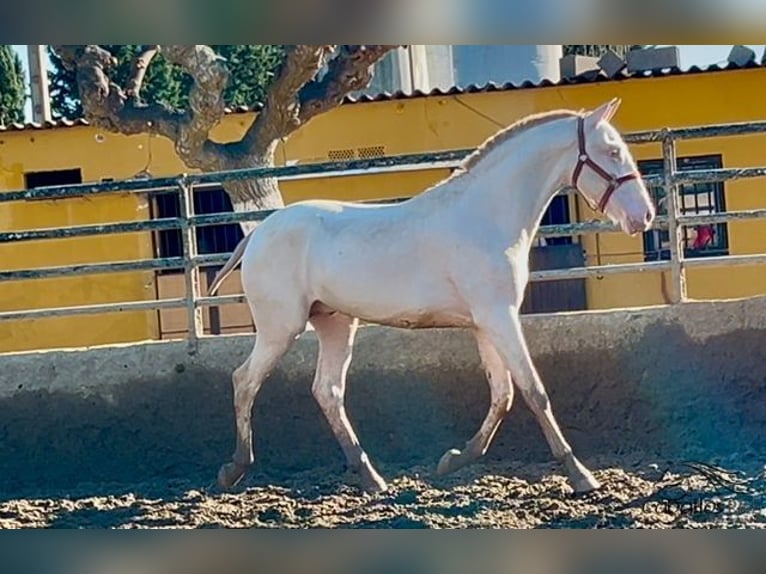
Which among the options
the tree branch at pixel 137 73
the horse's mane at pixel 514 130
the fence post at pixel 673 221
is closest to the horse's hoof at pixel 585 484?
the horse's mane at pixel 514 130

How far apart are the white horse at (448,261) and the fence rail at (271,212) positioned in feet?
3.38

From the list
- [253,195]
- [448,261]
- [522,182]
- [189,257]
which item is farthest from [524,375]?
[253,195]

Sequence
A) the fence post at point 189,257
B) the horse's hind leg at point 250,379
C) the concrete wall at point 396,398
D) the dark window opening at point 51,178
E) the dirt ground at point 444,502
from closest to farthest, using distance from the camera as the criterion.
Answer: the dirt ground at point 444,502
the horse's hind leg at point 250,379
the concrete wall at point 396,398
the fence post at point 189,257
the dark window opening at point 51,178

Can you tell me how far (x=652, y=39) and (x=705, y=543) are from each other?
1.19 meters

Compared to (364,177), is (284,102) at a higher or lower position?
higher

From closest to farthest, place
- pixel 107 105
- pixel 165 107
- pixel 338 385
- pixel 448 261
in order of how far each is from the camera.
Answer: pixel 448 261
pixel 338 385
pixel 107 105
pixel 165 107

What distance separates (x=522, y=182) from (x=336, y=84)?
431cm

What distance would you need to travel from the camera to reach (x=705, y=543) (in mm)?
2670

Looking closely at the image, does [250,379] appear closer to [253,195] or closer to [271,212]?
[271,212]

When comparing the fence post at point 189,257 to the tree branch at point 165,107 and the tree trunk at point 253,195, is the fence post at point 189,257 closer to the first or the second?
the tree trunk at point 253,195

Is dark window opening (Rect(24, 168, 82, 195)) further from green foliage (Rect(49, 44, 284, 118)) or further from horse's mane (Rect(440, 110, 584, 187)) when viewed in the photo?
horse's mane (Rect(440, 110, 584, 187))

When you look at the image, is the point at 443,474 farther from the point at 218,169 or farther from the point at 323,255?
the point at 218,169

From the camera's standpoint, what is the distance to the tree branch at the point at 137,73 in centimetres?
905

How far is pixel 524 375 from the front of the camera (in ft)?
14.5
